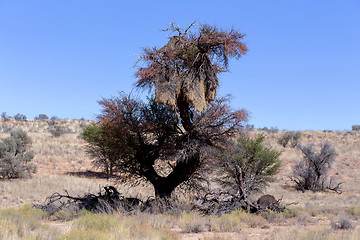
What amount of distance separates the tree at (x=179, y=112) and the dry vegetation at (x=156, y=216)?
7.01ft

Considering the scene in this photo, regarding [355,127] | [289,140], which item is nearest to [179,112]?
[289,140]

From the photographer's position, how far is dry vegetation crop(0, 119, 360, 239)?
29.2ft

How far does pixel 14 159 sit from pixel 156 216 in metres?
19.5

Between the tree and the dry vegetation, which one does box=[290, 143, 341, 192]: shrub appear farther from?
the tree

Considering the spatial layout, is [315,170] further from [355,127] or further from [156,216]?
[355,127]

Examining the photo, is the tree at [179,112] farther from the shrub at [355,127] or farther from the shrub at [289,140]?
the shrub at [355,127]

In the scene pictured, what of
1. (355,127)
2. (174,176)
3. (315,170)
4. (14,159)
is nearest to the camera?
(174,176)

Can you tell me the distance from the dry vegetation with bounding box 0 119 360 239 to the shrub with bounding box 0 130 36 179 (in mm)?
1179

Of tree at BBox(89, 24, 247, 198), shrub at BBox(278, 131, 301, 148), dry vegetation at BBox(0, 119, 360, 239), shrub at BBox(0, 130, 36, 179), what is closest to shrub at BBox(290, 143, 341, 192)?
dry vegetation at BBox(0, 119, 360, 239)

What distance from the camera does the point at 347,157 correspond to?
4688 centimetres

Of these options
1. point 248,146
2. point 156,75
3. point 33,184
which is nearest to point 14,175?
point 33,184

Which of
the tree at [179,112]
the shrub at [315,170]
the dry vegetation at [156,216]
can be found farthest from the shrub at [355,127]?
the tree at [179,112]

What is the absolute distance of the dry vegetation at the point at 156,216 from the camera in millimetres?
8906

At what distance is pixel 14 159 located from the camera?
90.3 feet
